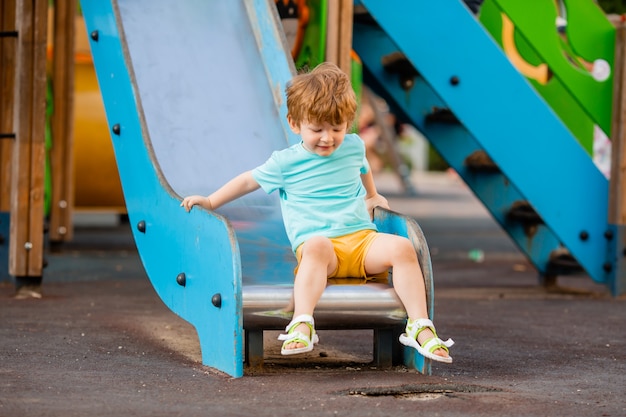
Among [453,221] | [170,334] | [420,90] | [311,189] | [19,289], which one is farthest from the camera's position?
[453,221]

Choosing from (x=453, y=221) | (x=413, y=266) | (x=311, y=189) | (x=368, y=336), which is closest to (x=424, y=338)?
(x=413, y=266)

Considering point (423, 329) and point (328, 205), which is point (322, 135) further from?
point (423, 329)

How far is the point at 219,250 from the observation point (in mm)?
4277

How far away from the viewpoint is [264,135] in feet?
19.2

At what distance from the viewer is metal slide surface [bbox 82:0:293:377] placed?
4422 millimetres

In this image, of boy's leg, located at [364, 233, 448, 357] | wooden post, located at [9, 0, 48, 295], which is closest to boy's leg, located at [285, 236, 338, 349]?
boy's leg, located at [364, 233, 448, 357]

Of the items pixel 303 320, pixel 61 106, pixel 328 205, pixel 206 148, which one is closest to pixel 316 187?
pixel 328 205

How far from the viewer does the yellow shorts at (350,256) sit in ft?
14.5

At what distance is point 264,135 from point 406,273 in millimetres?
1834

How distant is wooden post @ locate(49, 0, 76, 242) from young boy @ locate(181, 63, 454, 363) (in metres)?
5.18

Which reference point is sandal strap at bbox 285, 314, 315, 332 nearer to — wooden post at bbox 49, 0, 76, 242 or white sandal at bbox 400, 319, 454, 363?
white sandal at bbox 400, 319, 454, 363

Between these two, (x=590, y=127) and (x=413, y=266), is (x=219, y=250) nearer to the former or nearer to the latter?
(x=413, y=266)

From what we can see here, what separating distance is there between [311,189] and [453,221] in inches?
429

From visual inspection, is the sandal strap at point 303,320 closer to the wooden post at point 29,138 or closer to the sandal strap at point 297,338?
the sandal strap at point 297,338
